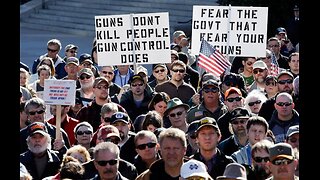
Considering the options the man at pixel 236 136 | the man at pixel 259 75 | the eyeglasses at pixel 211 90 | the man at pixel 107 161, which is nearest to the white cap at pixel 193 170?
the man at pixel 107 161

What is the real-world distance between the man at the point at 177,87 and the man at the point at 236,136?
343cm

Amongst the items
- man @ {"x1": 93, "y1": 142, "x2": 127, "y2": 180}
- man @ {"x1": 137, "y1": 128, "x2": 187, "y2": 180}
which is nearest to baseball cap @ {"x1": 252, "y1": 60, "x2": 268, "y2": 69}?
man @ {"x1": 137, "y1": 128, "x2": 187, "y2": 180}

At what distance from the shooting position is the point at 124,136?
9117 millimetres

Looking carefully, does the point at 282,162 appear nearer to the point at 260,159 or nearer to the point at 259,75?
the point at 260,159

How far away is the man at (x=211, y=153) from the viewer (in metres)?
7.49

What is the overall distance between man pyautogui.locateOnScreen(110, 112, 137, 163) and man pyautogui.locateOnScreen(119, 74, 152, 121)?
246 cm

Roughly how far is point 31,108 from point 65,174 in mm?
3205

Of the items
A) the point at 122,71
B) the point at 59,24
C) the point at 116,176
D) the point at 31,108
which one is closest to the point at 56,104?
the point at 31,108

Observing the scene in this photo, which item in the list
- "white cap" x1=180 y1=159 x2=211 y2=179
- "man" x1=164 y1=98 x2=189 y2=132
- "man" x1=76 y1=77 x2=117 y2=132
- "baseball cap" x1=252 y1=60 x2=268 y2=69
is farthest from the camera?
"baseball cap" x1=252 y1=60 x2=268 y2=69

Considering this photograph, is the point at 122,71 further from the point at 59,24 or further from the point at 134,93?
the point at 59,24

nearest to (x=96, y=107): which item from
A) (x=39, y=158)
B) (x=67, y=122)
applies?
(x=67, y=122)

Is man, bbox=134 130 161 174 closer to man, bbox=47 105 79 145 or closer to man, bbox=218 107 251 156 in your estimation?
man, bbox=218 107 251 156

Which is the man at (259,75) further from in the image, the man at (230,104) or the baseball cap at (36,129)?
the baseball cap at (36,129)

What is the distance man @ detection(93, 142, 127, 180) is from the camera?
6715 millimetres
